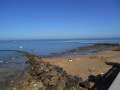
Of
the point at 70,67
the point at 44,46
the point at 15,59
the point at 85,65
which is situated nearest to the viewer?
the point at 70,67

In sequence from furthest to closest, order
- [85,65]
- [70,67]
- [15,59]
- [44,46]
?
1. [44,46]
2. [15,59]
3. [85,65]
4. [70,67]

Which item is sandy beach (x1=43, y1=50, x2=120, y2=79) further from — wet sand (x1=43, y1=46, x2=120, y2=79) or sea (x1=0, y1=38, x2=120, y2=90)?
sea (x1=0, y1=38, x2=120, y2=90)

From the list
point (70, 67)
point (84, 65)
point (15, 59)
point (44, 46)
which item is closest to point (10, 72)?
point (70, 67)

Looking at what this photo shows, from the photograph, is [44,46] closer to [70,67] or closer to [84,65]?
[84,65]

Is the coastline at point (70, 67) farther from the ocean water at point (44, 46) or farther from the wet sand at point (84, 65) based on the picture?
the ocean water at point (44, 46)

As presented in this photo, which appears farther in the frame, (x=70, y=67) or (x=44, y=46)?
(x=44, y=46)

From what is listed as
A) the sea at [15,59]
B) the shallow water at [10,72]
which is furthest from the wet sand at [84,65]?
the sea at [15,59]

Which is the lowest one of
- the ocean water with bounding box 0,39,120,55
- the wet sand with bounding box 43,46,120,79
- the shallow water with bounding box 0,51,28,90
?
the ocean water with bounding box 0,39,120,55

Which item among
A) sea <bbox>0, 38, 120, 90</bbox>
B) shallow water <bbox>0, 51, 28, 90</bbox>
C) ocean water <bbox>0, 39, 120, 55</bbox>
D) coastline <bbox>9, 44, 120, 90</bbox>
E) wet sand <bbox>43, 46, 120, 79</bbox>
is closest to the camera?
coastline <bbox>9, 44, 120, 90</bbox>

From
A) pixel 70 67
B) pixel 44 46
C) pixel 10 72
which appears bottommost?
pixel 44 46

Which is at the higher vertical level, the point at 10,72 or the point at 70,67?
the point at 70,67

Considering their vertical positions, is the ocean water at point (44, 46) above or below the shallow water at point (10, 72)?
below

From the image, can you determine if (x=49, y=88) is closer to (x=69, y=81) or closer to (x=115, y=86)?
(x=69, y=81)

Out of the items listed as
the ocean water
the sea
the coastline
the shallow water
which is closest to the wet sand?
the coastline
